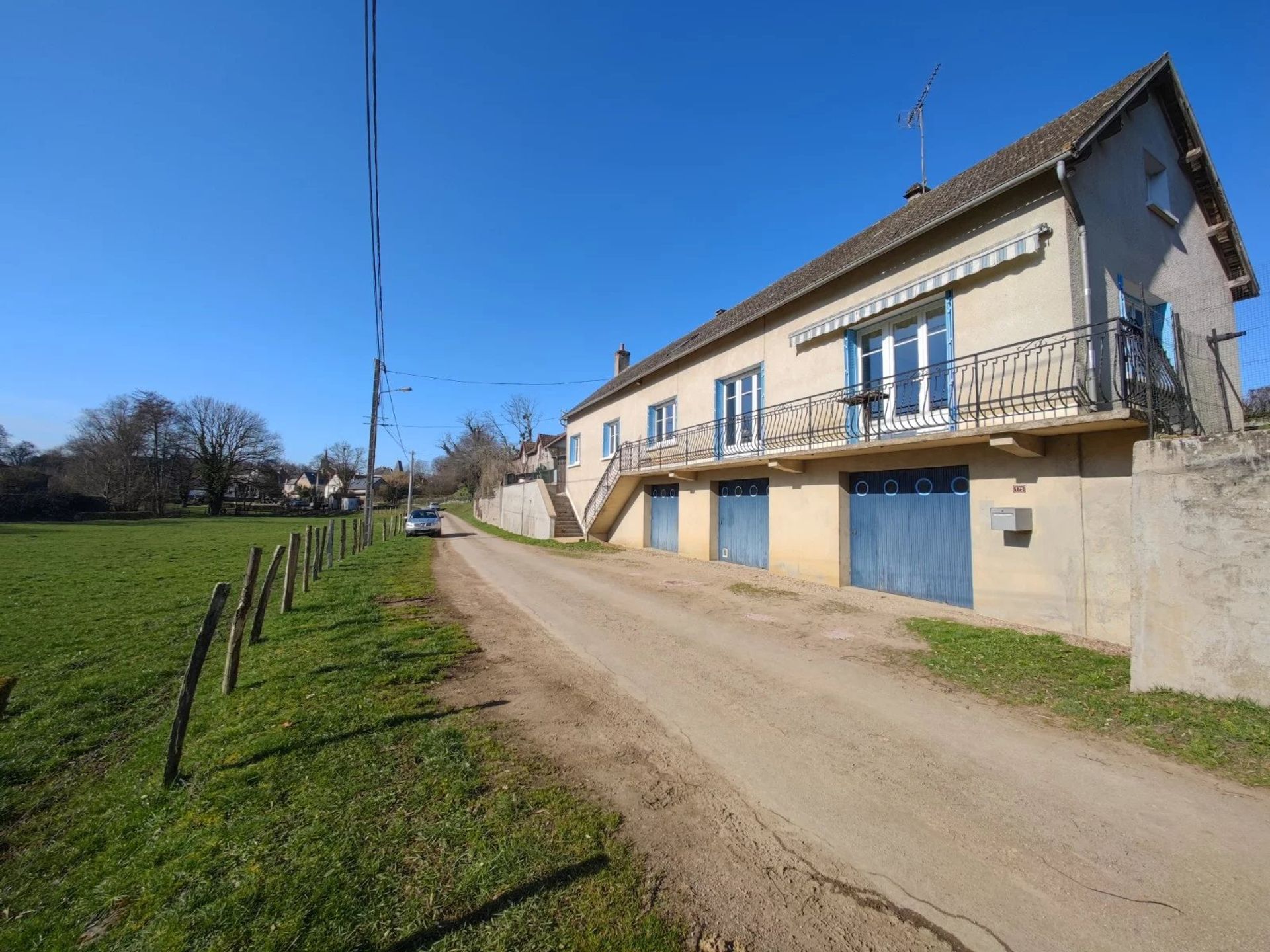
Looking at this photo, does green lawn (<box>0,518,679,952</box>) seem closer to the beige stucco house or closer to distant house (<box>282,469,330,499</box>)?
the beige stucco house

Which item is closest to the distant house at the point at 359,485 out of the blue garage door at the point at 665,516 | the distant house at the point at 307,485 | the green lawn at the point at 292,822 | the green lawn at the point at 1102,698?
the distant house at the point at 307,485

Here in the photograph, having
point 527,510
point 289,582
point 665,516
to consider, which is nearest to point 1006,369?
point 665,516

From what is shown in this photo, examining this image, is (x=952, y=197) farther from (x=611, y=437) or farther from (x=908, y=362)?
(x=611, y=437)

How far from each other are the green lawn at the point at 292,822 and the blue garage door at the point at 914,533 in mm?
8049

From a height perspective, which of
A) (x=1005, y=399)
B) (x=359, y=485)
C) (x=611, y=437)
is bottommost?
(x=1005, y=399)

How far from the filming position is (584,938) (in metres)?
2.17

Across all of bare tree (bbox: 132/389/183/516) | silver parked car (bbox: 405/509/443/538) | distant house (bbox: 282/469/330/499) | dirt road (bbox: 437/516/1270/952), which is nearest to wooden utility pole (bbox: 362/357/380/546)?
silver parked car (bbox: 405/509/443/538)

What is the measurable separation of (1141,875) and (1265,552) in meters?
3.45

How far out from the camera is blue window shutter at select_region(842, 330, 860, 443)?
10531 mm

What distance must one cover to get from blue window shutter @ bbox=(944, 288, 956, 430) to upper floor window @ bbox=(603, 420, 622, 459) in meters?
13.5

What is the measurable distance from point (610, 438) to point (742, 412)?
9069 mm

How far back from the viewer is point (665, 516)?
17.9 m

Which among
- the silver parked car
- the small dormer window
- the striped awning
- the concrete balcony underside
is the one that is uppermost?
the small dormer window

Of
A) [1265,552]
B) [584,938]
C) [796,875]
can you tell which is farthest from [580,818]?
[1265,552]
